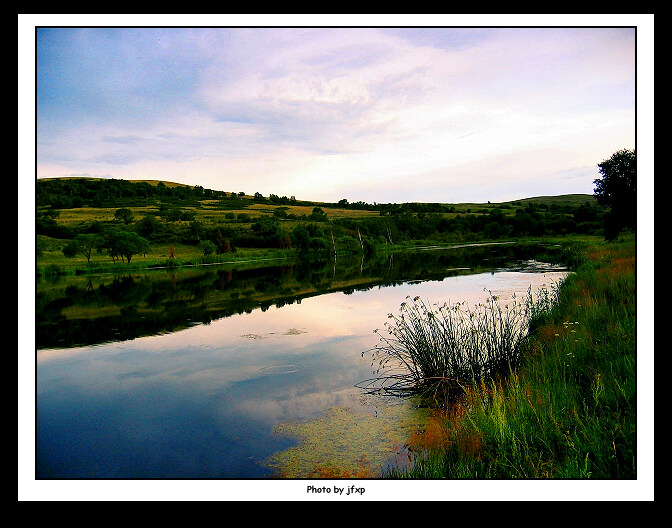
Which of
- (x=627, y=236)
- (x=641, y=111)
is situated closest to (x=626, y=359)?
(x=641, y=111)

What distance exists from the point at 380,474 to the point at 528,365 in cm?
227

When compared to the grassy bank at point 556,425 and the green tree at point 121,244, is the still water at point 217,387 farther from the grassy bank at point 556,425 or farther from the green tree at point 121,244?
the green tree at point 121,244

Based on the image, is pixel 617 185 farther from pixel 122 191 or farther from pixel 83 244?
pixel 122 191

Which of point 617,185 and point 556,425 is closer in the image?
point 556,425

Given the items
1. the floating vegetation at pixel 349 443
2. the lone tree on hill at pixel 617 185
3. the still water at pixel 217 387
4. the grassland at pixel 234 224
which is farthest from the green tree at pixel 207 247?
the floating vegetation at pixel 349 443

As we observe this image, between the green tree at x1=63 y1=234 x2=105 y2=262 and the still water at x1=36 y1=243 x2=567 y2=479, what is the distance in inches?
377

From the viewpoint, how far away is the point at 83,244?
25.8 metres

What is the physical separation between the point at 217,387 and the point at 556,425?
490 centimetres

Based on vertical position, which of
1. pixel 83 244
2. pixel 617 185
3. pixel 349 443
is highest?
pixel 617 185

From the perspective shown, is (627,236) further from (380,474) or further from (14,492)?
(14,492)

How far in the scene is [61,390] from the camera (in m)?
7.19

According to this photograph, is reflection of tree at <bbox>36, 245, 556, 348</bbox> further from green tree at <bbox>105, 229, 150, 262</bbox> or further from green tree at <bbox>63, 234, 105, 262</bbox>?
green tree at <bbox>105, 229, 150, 262</bbox>

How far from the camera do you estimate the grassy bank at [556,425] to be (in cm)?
321

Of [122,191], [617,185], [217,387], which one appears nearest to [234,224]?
[122,191]
